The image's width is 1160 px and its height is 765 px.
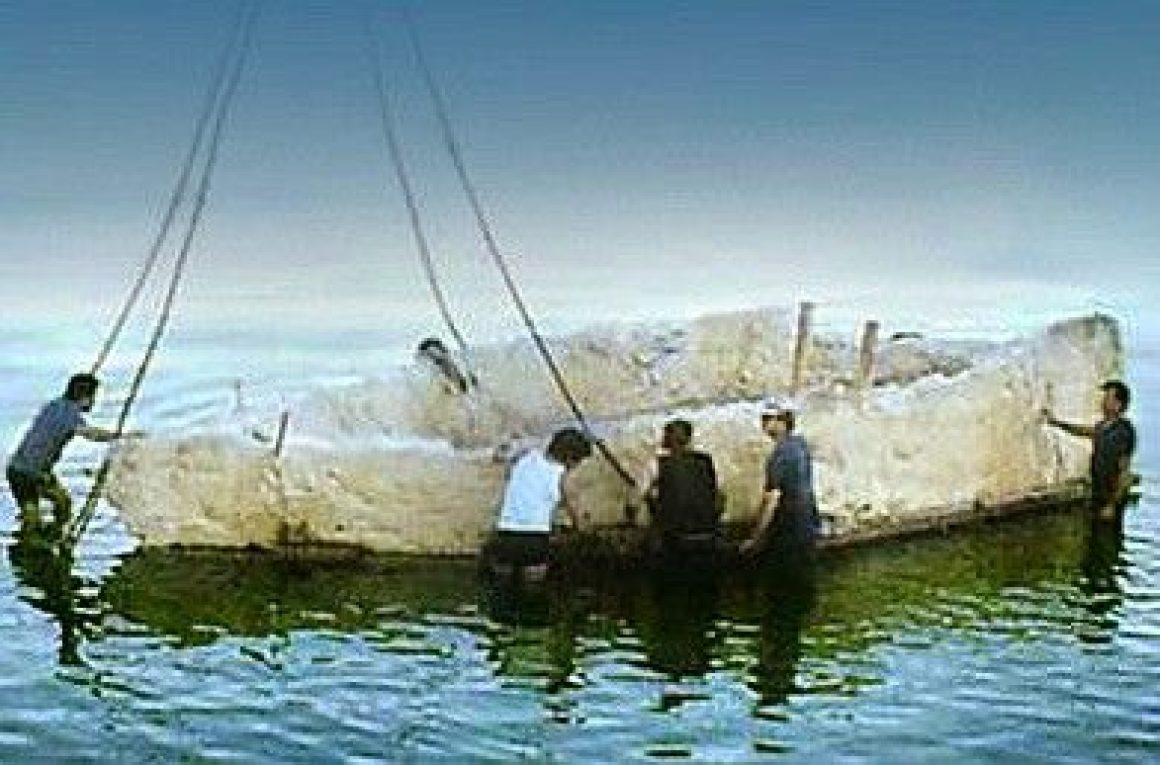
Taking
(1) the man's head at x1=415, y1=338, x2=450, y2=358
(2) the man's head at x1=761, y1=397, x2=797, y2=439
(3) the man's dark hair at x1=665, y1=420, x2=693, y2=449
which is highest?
(1) the man's head at x1=415, y1=338, x2=450, y2=358

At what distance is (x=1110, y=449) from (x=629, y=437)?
18.6 feet

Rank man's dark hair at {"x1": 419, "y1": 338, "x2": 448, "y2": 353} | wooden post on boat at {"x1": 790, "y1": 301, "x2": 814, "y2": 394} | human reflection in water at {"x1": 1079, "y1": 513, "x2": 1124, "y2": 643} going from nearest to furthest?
1. human reflection in water at {"x1": 1079, "y1": 513, "x2": 1124, "y2": 643}
2. wooden post on boat at {"x1": 790, "y1": 301, "x2": 814, "y2": 394}
3. man's dark hair at {"x1": 419, "y1": 338, "x2": 448, "y2": 353}

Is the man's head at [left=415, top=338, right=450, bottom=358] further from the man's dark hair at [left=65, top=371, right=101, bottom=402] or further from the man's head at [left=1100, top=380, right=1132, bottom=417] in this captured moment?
the man's head at [left=1100, top=380, right=1132, bottom=417]

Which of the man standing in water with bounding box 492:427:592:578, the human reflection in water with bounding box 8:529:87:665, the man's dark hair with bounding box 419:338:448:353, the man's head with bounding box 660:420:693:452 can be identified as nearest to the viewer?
the human reflection in water with bounding box 8:529:87:665

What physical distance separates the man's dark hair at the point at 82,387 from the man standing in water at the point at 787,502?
6.63 metres

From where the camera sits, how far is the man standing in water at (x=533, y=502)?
62.7ft

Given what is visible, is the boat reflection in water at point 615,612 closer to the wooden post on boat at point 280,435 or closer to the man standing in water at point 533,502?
the man standing in water at point 533,502

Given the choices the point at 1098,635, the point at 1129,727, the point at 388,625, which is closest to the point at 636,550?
the point at 388,625

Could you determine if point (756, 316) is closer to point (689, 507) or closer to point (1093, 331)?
point (1093, 331)

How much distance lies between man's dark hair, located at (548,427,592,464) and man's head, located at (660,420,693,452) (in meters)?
1.28

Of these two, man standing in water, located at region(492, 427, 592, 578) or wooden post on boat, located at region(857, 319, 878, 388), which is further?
wooden post on boat, located at region(857, 319, 878, 388)

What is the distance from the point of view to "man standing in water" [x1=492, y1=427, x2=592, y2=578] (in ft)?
62.7

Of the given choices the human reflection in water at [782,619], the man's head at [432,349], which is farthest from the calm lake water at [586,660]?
the man's head at [432,349]

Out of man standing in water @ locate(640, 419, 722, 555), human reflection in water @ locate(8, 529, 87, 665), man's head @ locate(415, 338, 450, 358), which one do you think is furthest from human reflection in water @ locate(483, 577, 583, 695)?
man's head @ locate(415, 338, 450, 358)
